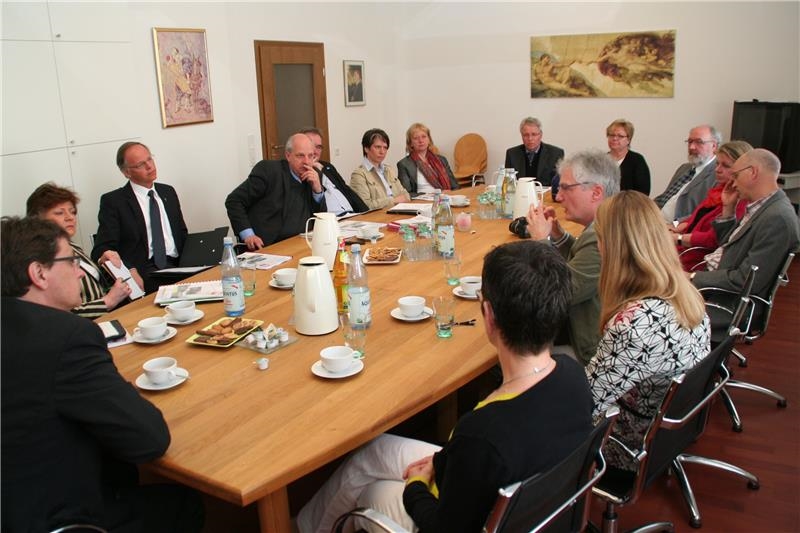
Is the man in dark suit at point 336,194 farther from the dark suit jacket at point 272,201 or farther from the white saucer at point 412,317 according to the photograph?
the white saucer at point 412,317

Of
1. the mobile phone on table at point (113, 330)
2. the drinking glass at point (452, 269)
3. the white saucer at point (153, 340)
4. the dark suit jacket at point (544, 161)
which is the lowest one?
the white saucer at point (153, 340)

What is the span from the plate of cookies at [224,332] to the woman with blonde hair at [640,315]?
116 cm

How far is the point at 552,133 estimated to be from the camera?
745 centimetres

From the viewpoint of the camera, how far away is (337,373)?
1.95 meters

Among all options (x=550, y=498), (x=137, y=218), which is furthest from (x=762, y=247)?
(x=137, y=218)

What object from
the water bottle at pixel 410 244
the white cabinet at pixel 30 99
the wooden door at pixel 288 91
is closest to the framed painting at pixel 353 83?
the wooden door at pixel 288 91

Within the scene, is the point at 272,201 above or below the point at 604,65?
below

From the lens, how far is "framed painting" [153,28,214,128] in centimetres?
491

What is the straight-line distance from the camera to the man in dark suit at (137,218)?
3896 millimetres

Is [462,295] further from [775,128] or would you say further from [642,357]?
[775,128]

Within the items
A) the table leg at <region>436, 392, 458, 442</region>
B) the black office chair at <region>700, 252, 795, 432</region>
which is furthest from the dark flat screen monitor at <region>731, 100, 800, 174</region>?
the table leg at <region>436, 392, 458, 442</region>

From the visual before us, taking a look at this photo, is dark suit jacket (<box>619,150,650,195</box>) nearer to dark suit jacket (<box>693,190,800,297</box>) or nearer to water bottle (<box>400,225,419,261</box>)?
dark suit jacket (<box>693,190,800,297</box>)

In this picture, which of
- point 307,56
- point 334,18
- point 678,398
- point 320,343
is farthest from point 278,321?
point 334,18

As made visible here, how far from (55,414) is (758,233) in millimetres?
2923
